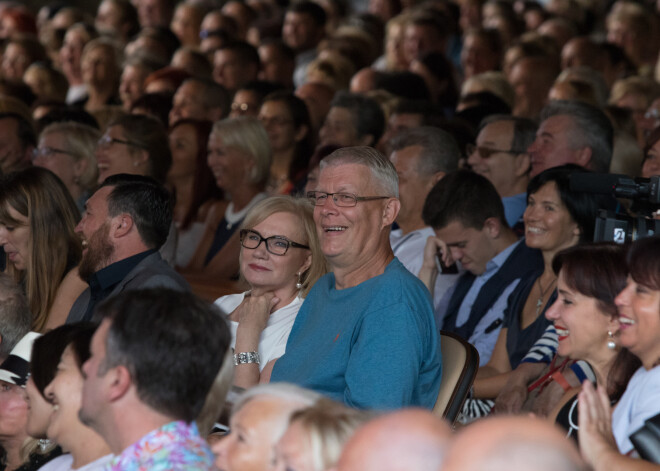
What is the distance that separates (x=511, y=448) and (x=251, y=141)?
4285 mm

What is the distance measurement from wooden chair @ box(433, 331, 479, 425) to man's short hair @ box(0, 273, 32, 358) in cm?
136

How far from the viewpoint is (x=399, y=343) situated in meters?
2.79

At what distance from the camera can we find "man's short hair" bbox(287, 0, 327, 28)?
9.42m

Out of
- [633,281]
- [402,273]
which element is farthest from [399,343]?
[633,281]

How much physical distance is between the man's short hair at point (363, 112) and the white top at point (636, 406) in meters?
3.76

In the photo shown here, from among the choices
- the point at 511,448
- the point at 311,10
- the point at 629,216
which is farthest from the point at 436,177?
the point at 311,10

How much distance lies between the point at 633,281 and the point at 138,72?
19.4 ft

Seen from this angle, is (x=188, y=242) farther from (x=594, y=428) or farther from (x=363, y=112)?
(x=594, y=428)

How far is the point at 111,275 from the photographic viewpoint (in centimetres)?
362

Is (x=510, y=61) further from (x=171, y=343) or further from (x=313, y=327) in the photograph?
(x=171, y=343)

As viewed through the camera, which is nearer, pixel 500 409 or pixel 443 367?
pixel 443 367

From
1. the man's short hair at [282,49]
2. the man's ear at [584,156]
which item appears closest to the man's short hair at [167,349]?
the man's ear at [584,156]

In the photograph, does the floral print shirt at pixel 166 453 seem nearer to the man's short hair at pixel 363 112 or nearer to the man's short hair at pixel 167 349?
→ the man's short hair at pixel 167 349

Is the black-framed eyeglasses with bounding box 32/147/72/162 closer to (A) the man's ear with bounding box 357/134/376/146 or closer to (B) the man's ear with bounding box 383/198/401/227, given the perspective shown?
(A) the man's ear with bounding box 357/134/376/146
